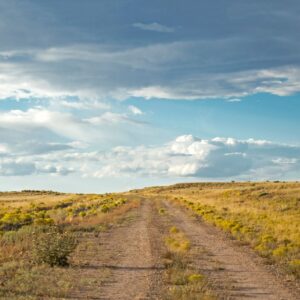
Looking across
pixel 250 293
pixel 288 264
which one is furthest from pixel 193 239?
pixel 250 293

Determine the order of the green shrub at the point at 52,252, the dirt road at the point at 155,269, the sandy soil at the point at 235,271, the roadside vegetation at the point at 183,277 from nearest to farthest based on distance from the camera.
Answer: the roadside vegetation at the point at 183,277, the dirt road at the point at 155,269, the sandy soil at the point at 235,271, the green shrub at the point at 52,252

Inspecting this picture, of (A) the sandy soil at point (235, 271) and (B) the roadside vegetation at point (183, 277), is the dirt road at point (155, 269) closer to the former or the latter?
(A) the sandy soil at point (235, 271)

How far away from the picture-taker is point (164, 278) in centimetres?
1560

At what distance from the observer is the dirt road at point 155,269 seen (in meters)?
13.8

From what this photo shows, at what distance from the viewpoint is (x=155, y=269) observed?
17.3 metres

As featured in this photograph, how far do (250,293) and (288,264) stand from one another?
537 centimetres

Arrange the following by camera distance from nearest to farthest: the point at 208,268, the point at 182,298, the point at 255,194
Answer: the point at 182,298
the point at 208,268
the point at 255,194

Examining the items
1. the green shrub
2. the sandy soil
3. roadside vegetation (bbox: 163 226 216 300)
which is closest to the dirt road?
the sandy soil

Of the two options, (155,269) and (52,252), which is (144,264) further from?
(52,252)

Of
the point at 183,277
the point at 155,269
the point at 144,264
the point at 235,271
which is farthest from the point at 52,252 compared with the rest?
the point at 235,271

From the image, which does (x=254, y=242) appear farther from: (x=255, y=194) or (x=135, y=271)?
(x=255, y=194)

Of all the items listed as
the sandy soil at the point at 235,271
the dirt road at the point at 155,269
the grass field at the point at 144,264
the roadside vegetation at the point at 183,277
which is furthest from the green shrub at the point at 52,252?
the sandy soil at the point at 235,271

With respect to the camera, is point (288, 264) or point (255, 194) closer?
point (288, 264)

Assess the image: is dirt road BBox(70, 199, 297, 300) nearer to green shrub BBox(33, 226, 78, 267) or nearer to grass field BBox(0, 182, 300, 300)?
grass field BBox(0, 182, 300, 300)
